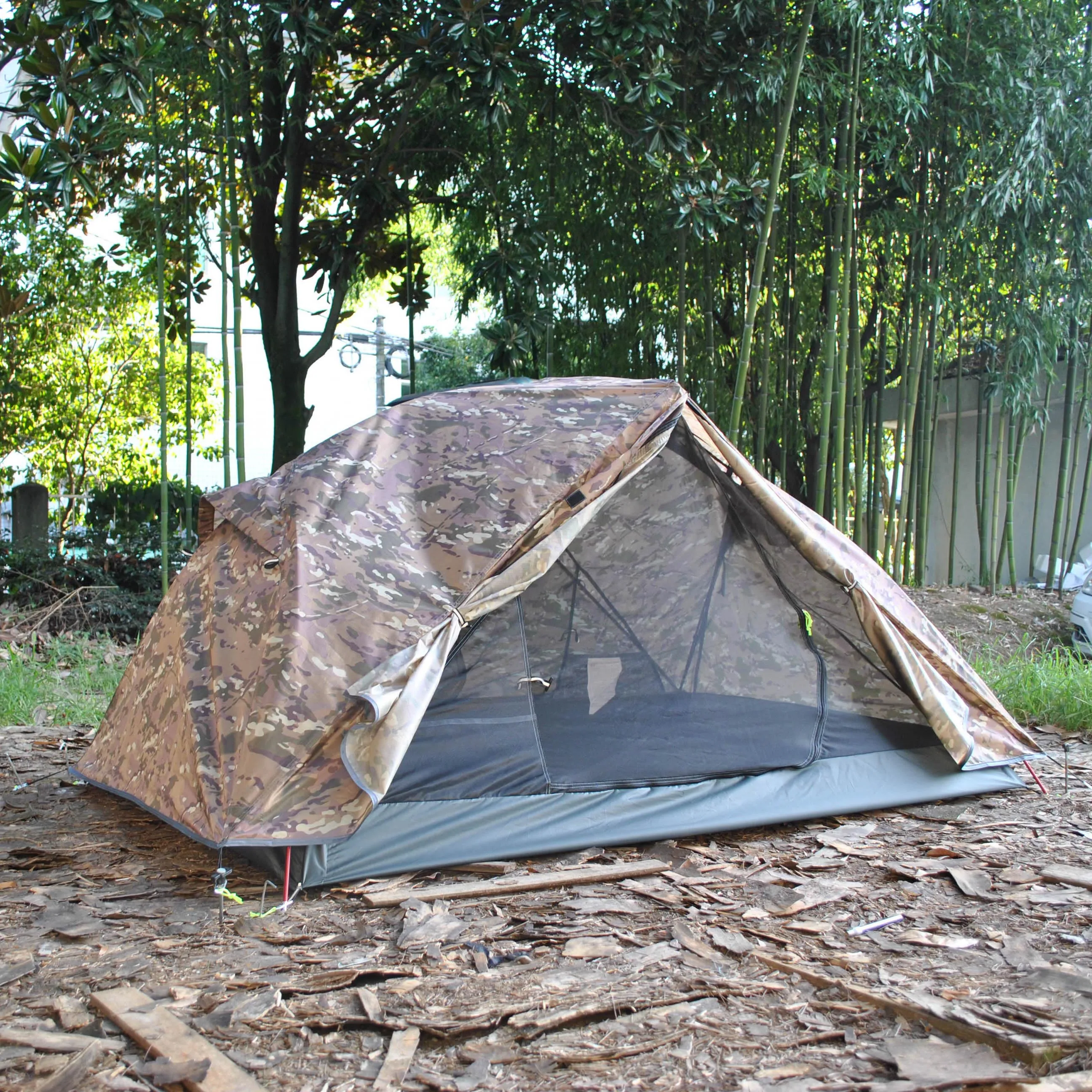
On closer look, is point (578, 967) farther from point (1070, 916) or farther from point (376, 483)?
point (376, 483)

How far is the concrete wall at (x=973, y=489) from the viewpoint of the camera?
9.46m

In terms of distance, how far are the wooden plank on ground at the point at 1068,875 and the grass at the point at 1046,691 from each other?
196 cm

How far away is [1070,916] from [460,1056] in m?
1.54

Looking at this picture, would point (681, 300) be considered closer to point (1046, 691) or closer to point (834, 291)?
point (834, 291)

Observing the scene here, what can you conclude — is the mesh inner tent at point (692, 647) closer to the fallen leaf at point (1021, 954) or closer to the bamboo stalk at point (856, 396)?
the fallen leaf at point (1021, 954)

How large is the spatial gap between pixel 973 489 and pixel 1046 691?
243 inches

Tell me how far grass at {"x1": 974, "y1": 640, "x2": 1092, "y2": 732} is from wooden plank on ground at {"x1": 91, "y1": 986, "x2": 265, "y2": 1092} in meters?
3.95

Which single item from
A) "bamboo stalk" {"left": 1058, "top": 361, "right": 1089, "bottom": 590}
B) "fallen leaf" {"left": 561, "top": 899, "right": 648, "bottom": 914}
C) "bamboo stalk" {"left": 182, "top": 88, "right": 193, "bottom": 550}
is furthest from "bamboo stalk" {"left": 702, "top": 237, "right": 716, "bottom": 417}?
"fallen leaf" {"left": 561, "top": 899, "right": 648, "bottom": 914}

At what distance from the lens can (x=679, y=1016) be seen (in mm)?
2047

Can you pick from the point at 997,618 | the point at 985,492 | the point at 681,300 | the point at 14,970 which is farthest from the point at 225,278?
the point at 985,492

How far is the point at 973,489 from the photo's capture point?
10609 millimetres

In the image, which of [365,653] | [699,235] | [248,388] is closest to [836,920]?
[365,653]

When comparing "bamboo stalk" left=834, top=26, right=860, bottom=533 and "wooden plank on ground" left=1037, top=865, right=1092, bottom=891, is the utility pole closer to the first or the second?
"bamboo stalk" left=834, top=26, right=860, bottom=533

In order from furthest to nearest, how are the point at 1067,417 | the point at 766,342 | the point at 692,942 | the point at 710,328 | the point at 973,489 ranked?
1. the point at 973,489
2. the point at 1067,417
3. the point at 710,328
4. the point at 766,342
5. the point at 692,942
